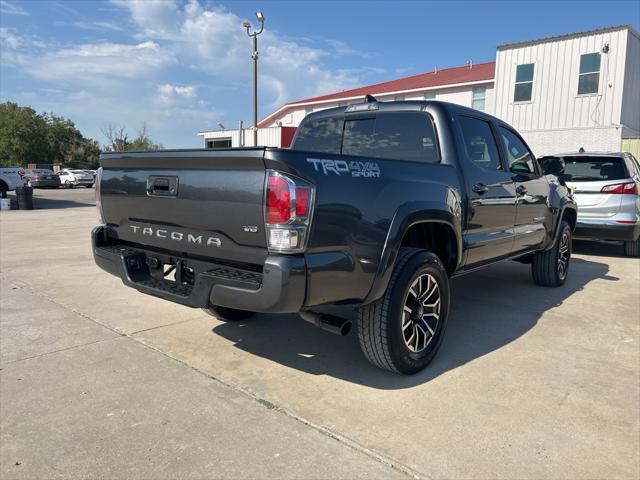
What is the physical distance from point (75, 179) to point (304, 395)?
1464 inches

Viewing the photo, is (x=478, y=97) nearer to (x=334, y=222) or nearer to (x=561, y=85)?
(x=561, y=85)

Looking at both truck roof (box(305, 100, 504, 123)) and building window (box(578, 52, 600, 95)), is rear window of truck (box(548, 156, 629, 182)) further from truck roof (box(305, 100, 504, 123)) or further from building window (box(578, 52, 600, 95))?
building window (box(578, 52, 600, 95))

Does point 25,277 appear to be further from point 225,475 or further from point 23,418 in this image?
point 225,475

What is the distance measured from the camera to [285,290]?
265 cm

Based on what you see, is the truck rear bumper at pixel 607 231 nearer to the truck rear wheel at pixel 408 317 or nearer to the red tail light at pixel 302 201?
the truck rear wheel at pixel 408 317

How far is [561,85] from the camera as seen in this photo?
1948cm

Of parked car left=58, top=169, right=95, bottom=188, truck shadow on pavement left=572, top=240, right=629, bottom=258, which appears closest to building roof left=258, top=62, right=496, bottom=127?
parked car left=58, top=169, right=95, bottom=188

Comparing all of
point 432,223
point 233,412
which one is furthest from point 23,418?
point 432,223

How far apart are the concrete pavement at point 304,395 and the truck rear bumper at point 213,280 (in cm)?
63

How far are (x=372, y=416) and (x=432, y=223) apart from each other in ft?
5.00

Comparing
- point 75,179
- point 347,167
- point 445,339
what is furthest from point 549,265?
point 75,179

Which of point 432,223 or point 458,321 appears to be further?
point 458,321

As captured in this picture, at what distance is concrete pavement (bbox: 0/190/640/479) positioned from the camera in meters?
2.49

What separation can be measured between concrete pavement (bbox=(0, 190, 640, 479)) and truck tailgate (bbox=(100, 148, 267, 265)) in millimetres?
909
